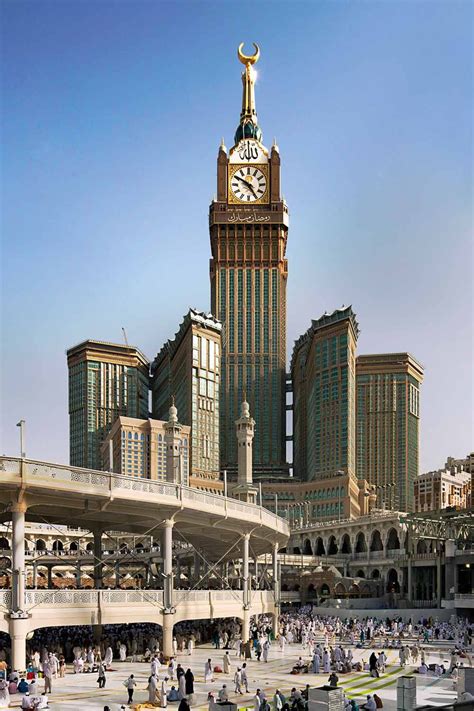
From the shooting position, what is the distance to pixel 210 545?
71.9 m

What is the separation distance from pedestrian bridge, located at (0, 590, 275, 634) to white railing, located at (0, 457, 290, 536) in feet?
16.6

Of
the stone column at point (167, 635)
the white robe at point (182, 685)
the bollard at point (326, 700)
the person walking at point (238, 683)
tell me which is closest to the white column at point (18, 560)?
the white robe at point (182, 685)

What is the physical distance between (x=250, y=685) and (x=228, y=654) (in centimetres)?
1342

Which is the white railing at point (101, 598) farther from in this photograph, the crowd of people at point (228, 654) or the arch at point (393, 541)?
the arch at point (393, 541)

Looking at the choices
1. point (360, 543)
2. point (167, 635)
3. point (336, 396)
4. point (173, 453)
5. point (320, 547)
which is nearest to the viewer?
point (167, 635)

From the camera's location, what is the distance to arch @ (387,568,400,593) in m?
125

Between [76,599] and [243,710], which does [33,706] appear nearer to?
[243,710]

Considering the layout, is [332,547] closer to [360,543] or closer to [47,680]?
[360,543]

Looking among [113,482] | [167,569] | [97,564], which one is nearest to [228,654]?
[167,569]

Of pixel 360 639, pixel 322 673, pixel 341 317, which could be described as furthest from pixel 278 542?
pixel 341 317

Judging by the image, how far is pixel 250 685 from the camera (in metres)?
38.5

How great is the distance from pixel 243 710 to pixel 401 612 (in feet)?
161

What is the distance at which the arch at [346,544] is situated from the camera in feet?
468

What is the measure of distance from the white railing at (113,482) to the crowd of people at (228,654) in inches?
317
